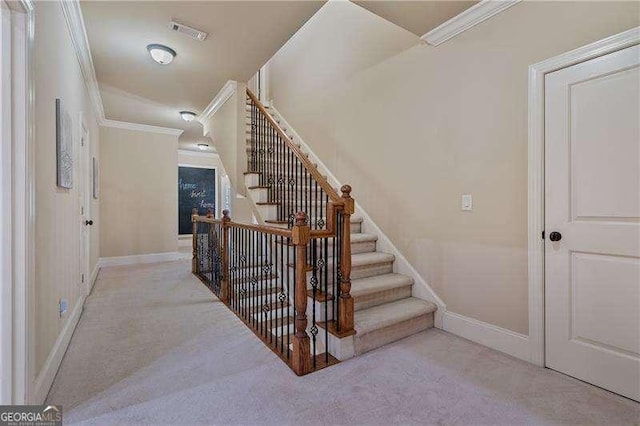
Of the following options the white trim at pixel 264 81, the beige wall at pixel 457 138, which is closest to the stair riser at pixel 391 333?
the beige wall at pixel 457 138

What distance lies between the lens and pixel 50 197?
1.97m

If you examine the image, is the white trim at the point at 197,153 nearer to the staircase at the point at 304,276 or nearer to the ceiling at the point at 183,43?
the ceiling at the point at 183,43

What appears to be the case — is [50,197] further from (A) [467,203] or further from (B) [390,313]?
(A) [467,203]

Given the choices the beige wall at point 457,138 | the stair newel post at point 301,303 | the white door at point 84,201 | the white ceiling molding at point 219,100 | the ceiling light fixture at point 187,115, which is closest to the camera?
the stair newel post at point 301,303

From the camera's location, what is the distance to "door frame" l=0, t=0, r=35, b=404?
139cm

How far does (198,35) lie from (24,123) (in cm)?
185

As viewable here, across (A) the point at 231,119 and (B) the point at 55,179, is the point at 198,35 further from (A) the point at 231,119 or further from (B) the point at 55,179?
(B) the point at 55,179

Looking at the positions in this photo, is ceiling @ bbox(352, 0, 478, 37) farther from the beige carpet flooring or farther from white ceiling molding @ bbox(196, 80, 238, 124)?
the beige carpet flooring

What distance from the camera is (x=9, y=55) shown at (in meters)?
1.40

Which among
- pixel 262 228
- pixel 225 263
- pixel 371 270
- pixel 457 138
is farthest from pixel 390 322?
pixel 225 263

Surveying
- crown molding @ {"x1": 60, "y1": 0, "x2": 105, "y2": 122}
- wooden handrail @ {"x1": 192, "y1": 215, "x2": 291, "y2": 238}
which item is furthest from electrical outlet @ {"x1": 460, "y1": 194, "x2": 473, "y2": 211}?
crown molding @ {"x1": 60, "y1": 0, "x2": 105, "y2": 122}

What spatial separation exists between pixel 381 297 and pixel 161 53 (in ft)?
10.2

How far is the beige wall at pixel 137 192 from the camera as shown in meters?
5.49

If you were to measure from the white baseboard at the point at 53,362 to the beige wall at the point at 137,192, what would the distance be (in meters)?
3.23
